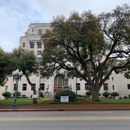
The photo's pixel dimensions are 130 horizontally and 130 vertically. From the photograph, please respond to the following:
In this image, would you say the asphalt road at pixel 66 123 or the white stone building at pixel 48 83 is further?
the white stone building at pixel 48 83

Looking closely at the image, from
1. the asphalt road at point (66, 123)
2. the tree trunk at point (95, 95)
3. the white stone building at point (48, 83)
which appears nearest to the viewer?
the asphalt road at point (66, 123)

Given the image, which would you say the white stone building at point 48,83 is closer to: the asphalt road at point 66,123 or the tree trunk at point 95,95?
the tree trunk at point 95,95

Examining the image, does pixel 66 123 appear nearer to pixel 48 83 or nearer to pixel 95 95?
pixel 95 95

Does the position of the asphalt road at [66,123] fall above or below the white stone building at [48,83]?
below

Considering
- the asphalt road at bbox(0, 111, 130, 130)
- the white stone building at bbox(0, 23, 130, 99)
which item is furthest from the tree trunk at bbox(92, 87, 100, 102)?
the white stone building at bbox(0, 23, 130, 99)

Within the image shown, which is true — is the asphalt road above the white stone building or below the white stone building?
below

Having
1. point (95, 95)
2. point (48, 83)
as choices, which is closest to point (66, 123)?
point (95, 95)

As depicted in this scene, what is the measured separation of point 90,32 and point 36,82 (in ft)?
119

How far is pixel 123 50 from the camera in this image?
25.9 meters

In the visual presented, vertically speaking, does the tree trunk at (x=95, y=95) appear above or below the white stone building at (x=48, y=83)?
below

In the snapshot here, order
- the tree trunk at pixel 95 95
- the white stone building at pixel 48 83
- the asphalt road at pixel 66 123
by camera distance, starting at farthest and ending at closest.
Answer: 1. the white stone building at pixel 48 83
2. the tree trunk at pixel 95 95
3. the asphalt road at pixel 66 123

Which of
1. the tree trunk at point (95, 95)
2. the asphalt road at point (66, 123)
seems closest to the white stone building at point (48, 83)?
the tree trunk at point (95, 95)

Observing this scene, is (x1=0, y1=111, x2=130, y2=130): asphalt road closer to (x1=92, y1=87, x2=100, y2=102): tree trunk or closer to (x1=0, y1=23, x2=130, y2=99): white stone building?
(x1=92, y1=87, x2=100, y2=102): tree trunk

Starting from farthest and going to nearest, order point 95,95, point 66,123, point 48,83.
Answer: point 48,83 < point 95,95 < point 66,123
